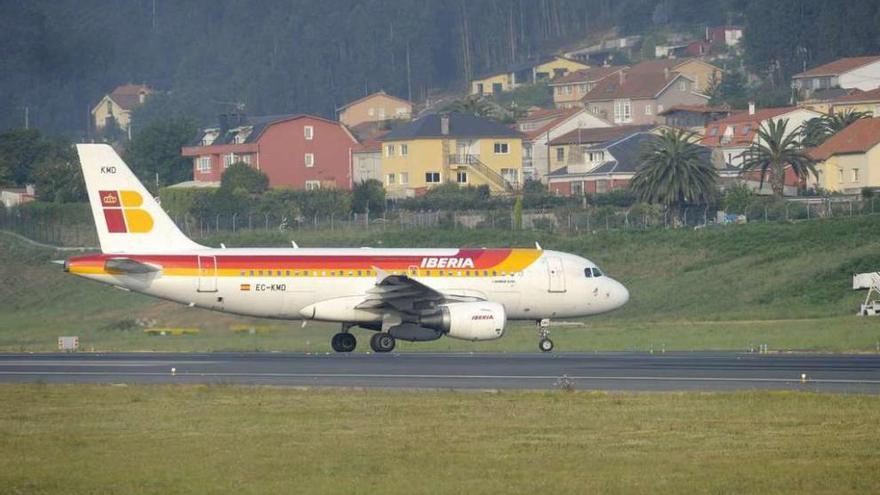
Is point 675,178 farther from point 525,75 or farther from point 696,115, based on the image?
point 525,75

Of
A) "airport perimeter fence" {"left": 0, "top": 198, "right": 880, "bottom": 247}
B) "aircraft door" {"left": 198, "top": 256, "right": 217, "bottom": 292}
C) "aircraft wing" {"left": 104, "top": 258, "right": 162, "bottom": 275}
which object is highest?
"airport perimeter fence" {"left": 0, "top": 198, "right": 880, "bottom": 247}

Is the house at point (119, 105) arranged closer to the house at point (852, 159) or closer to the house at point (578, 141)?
the house at point (578, 141)

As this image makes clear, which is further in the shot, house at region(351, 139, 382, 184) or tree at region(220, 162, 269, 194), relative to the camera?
house at region(351, 139, 382, 184)

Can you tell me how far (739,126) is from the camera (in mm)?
110750

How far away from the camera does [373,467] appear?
20.6 meters

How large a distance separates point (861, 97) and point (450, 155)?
33.3 m

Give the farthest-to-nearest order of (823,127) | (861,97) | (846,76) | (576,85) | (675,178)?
(576,85)
(846,76)
(861,97)
(823,127)
(675,178)

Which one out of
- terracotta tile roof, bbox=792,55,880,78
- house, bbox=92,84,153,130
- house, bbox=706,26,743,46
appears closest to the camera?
terracotta tile roof, bbox=792,55,880,78

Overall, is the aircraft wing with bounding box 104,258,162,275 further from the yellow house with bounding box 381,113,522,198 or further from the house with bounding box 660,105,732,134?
the house with bounding box 660,105,732,134

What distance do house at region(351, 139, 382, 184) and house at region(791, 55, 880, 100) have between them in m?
40.6

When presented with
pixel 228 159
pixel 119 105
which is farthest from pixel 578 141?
pixel 119 105

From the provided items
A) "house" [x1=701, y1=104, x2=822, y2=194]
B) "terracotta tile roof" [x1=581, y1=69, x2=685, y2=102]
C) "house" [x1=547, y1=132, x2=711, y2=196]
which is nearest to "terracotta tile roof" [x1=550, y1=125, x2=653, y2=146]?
"house" [x1=547, y1=132, x2=711, y2=196]

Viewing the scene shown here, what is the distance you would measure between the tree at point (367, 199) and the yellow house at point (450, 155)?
12.4 m

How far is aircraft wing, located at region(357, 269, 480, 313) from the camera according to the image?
40375 millimetres
